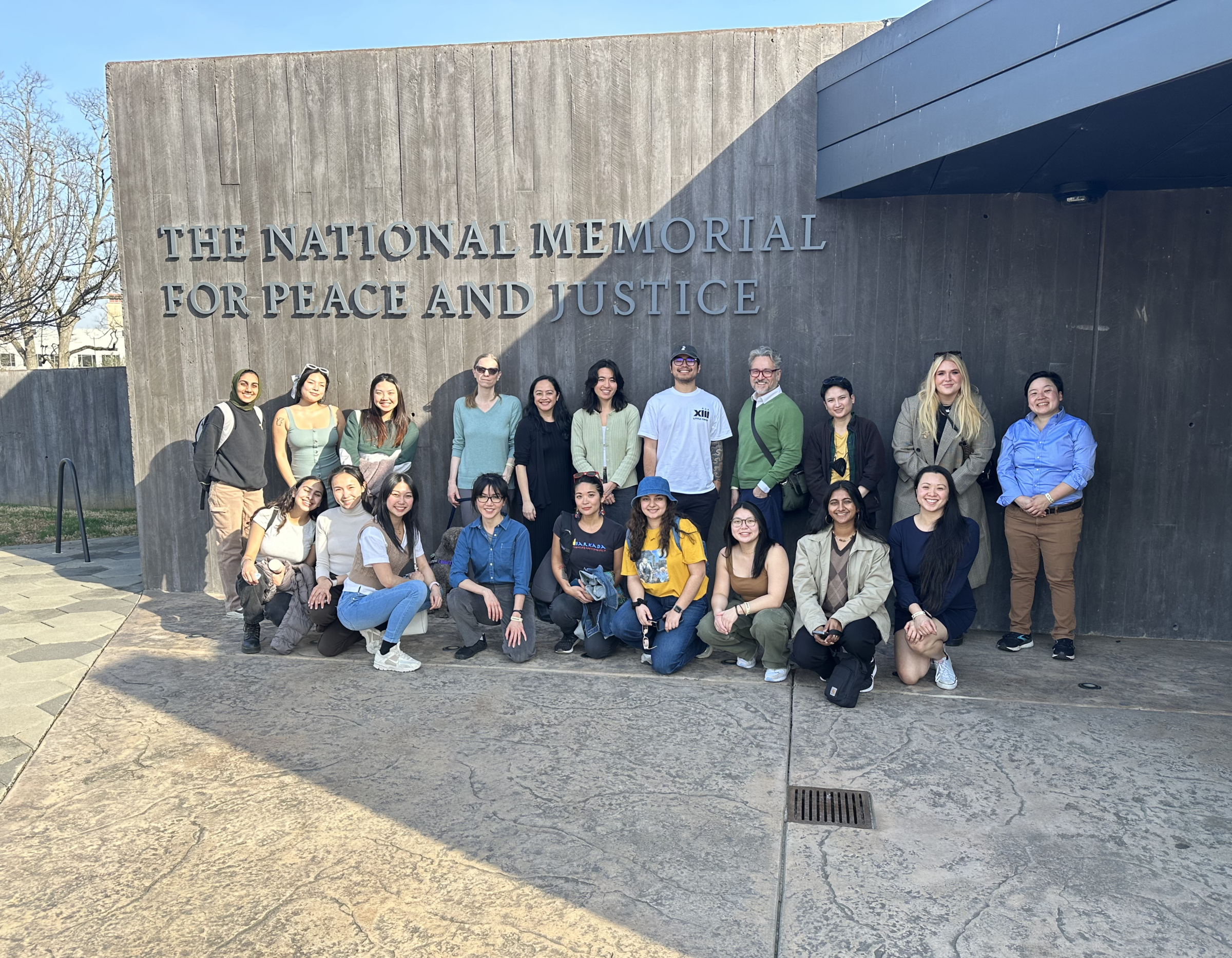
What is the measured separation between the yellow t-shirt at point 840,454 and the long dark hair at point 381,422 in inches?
115

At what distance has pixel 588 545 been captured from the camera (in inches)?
225

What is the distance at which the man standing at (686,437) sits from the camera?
6074mm

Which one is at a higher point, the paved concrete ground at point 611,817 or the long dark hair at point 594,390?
the long dark hair at point 594,390

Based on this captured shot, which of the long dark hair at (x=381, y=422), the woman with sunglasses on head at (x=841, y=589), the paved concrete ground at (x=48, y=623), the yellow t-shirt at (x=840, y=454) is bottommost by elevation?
the paved concrete ground at (x=48, y=623)

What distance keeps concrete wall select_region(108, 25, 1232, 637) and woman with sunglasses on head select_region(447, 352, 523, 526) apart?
490 millimetres

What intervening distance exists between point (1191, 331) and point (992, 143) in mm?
2210

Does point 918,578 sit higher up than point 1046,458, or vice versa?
point 1046,458

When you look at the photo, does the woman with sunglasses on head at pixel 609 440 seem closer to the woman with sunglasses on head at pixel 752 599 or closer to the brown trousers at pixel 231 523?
the woman with sunglasses on head at pixel 752 599

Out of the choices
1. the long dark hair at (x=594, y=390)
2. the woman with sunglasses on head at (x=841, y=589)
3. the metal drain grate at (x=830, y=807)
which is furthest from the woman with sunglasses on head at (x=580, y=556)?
the metal drain grate at (x=830, y=807)

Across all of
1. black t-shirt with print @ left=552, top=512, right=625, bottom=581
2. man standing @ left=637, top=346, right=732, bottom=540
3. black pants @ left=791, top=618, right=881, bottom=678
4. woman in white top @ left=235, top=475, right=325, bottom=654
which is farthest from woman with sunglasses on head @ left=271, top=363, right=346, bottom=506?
black pants @ left=791, top=618, right=881, bottom=678

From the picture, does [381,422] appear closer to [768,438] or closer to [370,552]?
[370,552]

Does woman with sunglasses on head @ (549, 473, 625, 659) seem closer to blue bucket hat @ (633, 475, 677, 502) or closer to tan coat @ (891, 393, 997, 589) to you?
blue bucket hat @ (633, 475, 677, 502)

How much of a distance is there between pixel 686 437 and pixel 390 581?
2.05m

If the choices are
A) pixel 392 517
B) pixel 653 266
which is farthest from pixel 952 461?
pixel 392 517
